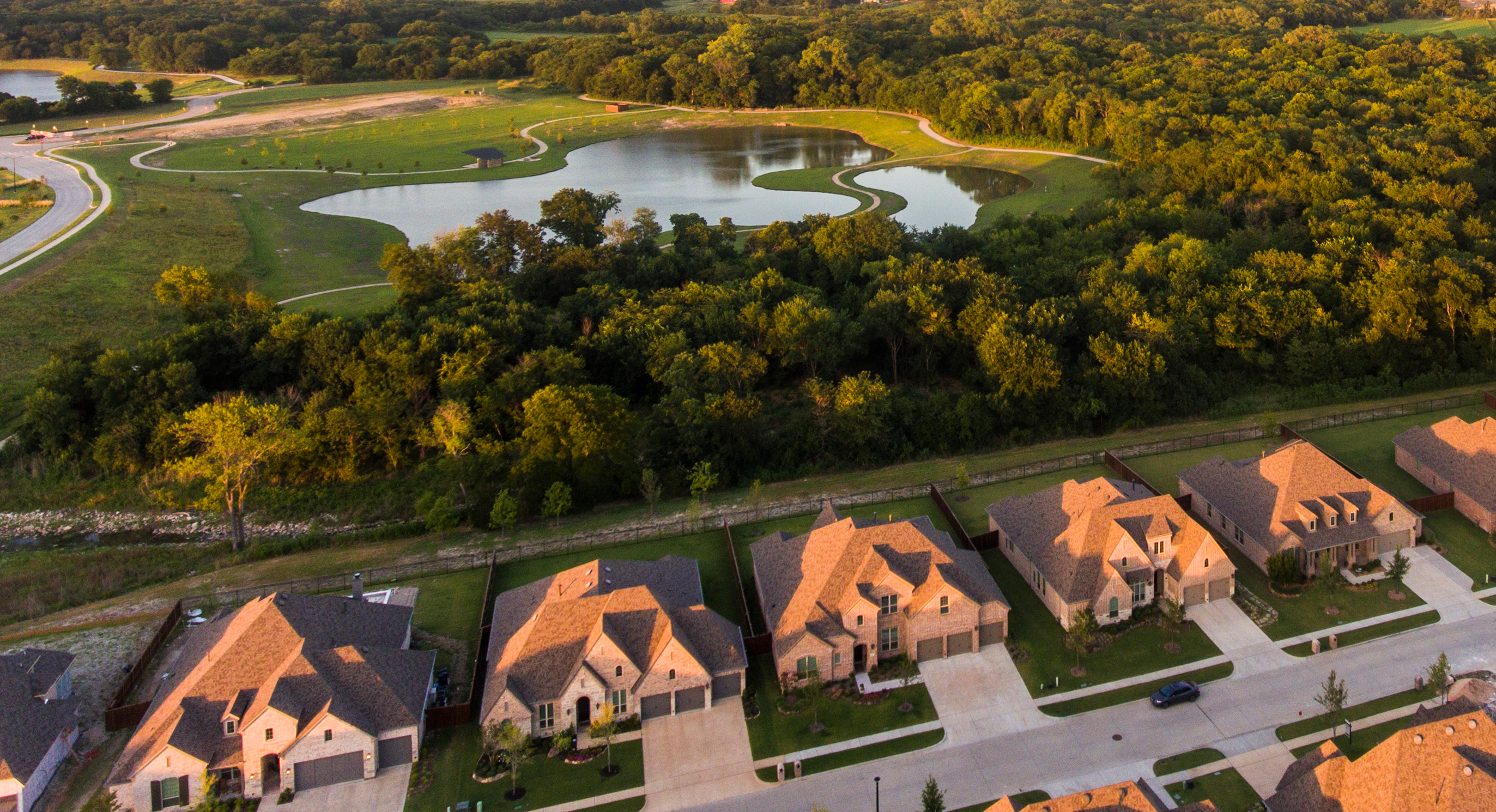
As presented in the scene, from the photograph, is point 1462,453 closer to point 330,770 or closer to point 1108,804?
point 1108,804

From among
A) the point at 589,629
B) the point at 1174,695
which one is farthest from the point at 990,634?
the point at 589,629

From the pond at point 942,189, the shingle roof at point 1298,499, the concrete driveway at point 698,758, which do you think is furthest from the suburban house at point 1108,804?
the pond at point 942,189

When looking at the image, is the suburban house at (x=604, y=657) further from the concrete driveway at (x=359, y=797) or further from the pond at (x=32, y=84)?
the pond at (x=32, y=84)

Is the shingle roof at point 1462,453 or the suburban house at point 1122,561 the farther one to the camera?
the shingle roof at point 1462,453

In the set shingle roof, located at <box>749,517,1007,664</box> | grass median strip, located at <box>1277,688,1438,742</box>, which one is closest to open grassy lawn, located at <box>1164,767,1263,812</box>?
grass median strip, located at <box>1277,688,1438,742</box>

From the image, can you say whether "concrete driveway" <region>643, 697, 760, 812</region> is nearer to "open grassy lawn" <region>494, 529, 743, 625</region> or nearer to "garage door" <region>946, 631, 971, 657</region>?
"open grassy lawn" <region>494, 529, 743, 625</region>

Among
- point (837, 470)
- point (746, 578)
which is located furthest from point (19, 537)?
point (837, 470)
